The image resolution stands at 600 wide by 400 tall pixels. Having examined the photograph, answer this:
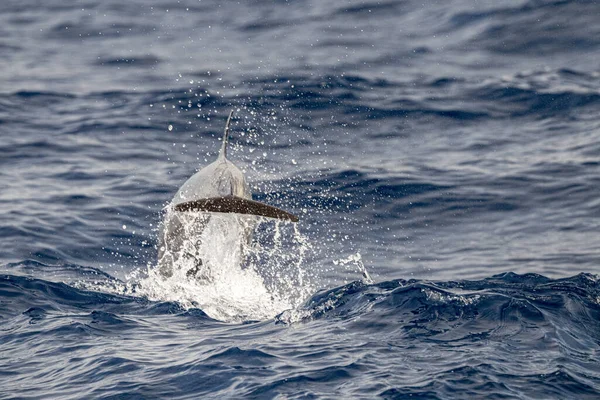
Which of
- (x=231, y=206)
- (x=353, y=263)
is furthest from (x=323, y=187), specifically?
(x=231, y=206)

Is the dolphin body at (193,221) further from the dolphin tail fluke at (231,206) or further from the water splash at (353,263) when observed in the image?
the water splash at (353,263)

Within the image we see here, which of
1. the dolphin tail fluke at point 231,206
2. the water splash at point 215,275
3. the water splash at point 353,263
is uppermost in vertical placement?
the dolphin tail fluke at point 231,206

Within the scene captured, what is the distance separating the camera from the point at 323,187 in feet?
50.8

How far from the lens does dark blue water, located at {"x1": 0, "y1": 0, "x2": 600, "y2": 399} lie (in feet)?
26.5

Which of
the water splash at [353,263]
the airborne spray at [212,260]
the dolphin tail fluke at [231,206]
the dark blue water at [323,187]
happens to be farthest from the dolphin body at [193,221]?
the water splash at [353,263]

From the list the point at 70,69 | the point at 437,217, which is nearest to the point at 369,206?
the point at 437,217

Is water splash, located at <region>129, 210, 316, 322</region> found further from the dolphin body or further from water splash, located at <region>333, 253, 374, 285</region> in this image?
water splash, located at <region>333, 253, 374, 285</region>

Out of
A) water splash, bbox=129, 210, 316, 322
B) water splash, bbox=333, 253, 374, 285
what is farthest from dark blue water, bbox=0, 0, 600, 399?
water splash, bbox=129, 210, 316, 322

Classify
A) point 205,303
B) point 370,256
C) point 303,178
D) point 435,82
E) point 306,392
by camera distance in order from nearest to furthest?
point 306,392
point 205,303
point 370,256
point 303,178
point 435,82

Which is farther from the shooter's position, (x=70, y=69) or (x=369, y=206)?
(x=70, y=69)

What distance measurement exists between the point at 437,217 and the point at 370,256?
1.71 metres

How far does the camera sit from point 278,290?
38.5 feet

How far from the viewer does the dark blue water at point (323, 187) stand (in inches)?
318

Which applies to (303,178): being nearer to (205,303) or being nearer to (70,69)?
(205,303)
